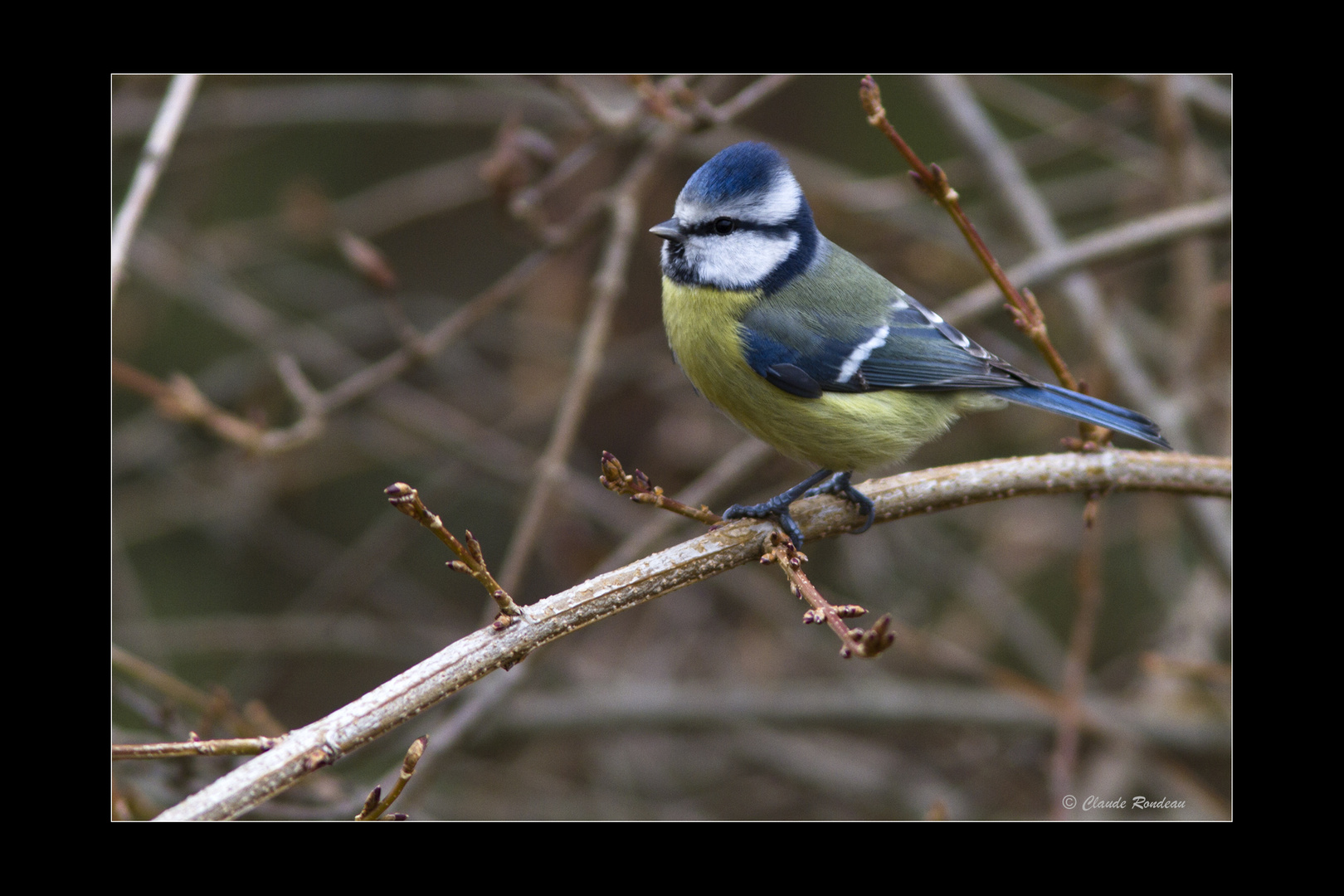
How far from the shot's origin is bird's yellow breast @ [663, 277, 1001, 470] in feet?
5.93

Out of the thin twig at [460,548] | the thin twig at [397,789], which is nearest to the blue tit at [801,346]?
the thin twig at [460,548]

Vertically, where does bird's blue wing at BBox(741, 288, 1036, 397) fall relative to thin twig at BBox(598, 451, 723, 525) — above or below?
above

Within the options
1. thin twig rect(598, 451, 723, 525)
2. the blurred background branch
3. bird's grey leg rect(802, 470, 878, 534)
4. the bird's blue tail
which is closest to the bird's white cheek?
the blurred background branch

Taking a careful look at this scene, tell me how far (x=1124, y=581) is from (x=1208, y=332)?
1236 millimetres

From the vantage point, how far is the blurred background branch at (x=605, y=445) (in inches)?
87.8

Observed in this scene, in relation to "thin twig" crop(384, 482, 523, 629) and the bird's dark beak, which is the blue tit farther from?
"thin twig" crop(384, 482, 523, 629)

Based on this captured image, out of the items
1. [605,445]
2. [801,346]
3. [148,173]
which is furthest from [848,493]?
[605,445]

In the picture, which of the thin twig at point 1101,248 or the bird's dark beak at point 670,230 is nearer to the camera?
the bird's dark beak at point 670,230

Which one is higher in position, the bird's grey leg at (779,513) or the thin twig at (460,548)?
the bird's grey leg at (779,513)

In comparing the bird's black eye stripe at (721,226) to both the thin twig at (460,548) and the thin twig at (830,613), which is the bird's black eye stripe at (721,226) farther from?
the thin twig at (460,548)

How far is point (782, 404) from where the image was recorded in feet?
5.95

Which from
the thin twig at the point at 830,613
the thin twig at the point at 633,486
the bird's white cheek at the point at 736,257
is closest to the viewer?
the thin twig at the point at 830,613

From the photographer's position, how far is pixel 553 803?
2586 millimetres

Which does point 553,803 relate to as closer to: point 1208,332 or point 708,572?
point 708,572
